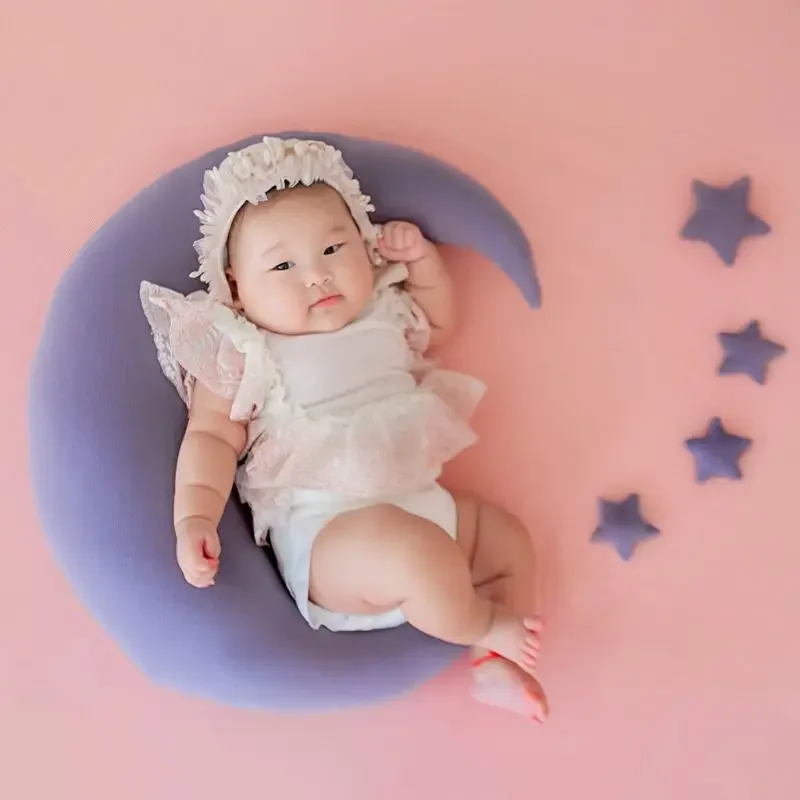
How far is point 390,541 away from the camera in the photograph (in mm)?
1002

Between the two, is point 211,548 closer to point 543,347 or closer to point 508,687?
point 508,687

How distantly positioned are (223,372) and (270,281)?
0.12 metres

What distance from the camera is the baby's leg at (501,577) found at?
1.08m

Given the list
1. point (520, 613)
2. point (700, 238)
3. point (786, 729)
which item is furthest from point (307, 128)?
point (786, 729)

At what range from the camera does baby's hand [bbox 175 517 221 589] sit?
0.97 m

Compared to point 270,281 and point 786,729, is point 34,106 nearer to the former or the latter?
point 270,281

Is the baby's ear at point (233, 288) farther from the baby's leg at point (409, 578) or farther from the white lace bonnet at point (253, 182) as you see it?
the baby's leg at point (409, 578)

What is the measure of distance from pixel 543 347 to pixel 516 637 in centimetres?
38

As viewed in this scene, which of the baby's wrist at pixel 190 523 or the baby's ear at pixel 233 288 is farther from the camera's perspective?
the baby's ear at pixel 233 288

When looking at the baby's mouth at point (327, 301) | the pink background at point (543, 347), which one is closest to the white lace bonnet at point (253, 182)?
the baby's mouth at point (327, 301)

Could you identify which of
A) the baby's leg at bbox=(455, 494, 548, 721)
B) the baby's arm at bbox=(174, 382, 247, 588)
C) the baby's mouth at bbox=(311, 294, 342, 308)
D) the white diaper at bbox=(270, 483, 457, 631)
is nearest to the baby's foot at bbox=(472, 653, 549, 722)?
the baby's leg at bbox=(455, 494, 548, 721)

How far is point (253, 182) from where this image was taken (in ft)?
3.41

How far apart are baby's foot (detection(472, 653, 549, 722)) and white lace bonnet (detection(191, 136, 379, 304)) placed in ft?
1.70

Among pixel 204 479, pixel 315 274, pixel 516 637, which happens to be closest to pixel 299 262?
pixel 315 274
